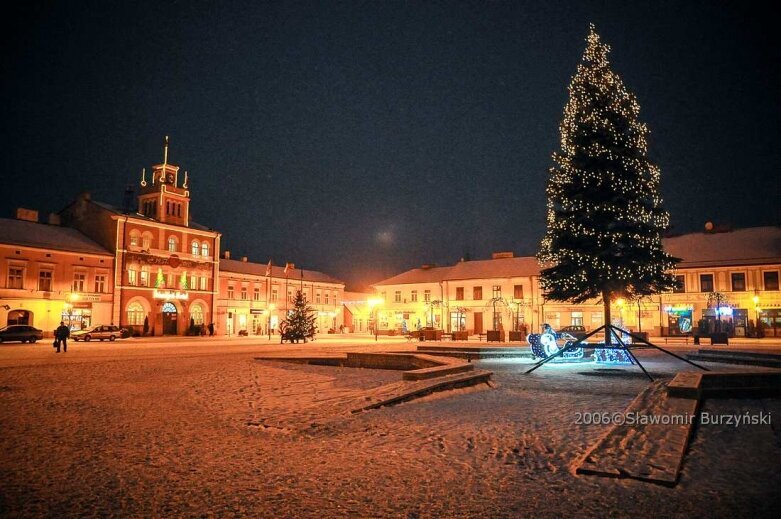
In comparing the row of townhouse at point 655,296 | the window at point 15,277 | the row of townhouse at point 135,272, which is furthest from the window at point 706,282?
the window at point 15,277

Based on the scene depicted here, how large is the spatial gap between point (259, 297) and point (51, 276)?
76.2 feet

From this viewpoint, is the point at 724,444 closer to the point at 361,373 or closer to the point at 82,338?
the point at 361,373

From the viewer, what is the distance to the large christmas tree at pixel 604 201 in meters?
23.1

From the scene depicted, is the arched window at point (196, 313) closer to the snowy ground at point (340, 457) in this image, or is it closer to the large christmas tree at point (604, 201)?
the large christmas tree at point (604, 201)

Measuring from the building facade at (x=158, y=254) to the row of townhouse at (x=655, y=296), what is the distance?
19715mm

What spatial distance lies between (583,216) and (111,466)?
70.1ft

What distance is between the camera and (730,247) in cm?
4866

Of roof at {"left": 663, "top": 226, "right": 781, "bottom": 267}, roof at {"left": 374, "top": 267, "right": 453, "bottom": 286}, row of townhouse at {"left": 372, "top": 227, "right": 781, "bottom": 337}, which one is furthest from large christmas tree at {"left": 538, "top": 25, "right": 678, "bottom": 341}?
roof at {"left": 374, "top": 267, "right": 453, "bottom": 286}

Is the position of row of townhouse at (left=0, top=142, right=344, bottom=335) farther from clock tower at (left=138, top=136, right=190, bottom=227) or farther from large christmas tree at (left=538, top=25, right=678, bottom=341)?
large christmas tree at (left=538, top=25, right=678, bottom=341)

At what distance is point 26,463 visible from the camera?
6.26m

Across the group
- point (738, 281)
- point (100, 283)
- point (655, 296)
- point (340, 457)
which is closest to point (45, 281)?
point (100, 283)

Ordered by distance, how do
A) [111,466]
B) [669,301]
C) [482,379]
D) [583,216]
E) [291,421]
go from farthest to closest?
[669,301] < [583,216] < [482,379] < [291,421] < [111,466]

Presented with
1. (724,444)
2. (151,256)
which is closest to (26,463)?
(724,444)

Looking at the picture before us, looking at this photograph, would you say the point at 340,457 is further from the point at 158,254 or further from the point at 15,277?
the point at 158,254
